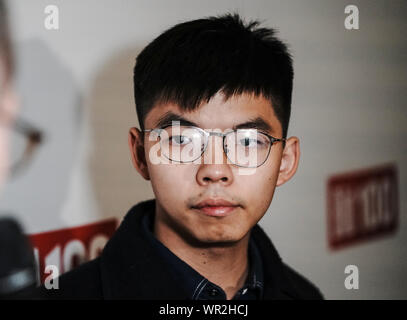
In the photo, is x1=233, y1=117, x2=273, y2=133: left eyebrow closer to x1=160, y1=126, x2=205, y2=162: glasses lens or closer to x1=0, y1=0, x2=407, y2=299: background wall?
x1=160, y1=126, x2=205, y2=162: glasses lens

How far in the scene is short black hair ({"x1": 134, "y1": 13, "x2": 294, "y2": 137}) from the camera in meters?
1.09

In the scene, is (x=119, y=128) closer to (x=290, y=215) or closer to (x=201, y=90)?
(x=201, y=90)

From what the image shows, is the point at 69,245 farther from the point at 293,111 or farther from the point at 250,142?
the point at 293,111

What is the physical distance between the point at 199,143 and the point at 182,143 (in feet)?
0.13

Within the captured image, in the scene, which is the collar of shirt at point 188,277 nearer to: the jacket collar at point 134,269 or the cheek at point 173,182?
the jacket collar at point 134,269

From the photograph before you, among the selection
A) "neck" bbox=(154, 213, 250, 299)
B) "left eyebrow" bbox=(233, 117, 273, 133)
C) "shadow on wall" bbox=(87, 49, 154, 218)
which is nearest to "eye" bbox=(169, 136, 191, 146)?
"left eyebrow" bbox=(233, 117, 273, 133)

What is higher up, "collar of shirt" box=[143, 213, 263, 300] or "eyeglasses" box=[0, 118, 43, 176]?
"eyeglasses" box=[0, 118, 43, 176]

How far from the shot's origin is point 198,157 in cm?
108

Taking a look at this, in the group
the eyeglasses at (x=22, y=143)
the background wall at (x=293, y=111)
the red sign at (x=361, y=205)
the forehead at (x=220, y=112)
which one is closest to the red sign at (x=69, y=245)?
the background wall at (x=293, y=111)

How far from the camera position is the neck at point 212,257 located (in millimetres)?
1188

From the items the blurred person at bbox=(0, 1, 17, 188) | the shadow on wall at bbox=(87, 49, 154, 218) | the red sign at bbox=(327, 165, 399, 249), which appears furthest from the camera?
the red sign at bbox=(327, 165, 399, 249)

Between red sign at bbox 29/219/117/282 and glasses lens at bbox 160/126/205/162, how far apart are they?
0.38m

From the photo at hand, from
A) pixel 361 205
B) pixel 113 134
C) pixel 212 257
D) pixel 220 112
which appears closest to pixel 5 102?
pixel 113 134

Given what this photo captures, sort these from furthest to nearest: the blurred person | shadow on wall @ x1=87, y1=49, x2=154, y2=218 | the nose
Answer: shadow on wall @ x1=87, y1=49, x2=154, y2=218, the blurred person, the nose
